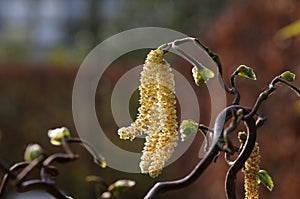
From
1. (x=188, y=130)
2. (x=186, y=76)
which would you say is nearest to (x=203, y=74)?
(x=188, y=130)

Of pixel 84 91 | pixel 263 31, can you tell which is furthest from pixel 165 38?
pixel 263 31

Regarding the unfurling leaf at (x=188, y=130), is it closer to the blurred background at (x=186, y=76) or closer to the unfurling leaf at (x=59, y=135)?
the unfurling leaf at (x=59, y=135)

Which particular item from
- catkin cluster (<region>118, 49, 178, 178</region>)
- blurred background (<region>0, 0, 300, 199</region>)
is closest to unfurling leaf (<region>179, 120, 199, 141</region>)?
catkin cluster (<region>118, 49, 178, 178</region>)

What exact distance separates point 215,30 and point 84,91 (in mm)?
1567

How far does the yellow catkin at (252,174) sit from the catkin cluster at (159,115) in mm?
82

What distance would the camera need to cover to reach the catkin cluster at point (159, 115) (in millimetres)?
716

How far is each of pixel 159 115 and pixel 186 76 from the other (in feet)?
13.5

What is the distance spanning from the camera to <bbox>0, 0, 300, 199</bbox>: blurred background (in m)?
3.55

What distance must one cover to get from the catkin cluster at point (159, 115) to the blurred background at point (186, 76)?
1.18 ft

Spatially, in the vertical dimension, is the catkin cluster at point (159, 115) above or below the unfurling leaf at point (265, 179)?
above

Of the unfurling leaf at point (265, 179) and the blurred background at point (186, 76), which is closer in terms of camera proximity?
the unfurling leaf at point (265, 179)

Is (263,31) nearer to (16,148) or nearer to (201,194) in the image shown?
(201,194)

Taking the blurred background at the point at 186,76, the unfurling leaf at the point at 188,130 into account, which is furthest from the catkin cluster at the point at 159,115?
the blurred background at the point at 186,76

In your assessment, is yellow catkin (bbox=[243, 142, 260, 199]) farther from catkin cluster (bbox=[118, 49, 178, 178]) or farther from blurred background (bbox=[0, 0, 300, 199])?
blurred background (bbox=[0, 0, 300, 199])
